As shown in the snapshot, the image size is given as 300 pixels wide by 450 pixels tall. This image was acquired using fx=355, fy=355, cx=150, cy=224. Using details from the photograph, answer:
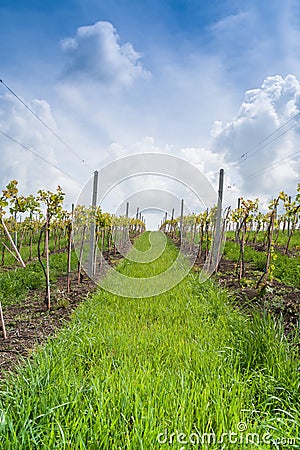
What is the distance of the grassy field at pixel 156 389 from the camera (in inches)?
79.7

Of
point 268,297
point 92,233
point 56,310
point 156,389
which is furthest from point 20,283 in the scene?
point 156,389

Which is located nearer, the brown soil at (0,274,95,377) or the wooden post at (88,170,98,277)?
the brown soil at (0,274,95,377)

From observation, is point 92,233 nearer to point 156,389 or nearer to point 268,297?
point 268,297

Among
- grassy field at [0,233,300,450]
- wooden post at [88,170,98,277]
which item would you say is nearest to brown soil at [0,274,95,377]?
grassy field at [0,233,300,450]

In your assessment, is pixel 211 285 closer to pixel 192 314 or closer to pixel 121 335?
pixel 192 314

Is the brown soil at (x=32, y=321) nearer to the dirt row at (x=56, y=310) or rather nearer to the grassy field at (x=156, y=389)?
the dirt row at (x=56, y=310)

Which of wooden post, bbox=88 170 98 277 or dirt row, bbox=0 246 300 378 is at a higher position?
wooden post, bbox=88 170 98 277

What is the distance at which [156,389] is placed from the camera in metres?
2.47

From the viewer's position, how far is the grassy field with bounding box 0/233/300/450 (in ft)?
6.64

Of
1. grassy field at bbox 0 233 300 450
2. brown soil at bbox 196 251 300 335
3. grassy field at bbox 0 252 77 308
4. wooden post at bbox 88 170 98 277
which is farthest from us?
wooden post at bbox 88 170 98 277

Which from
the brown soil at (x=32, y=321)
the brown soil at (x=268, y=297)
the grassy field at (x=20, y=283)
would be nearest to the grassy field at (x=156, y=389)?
the brown soil at (x=32, y=321)

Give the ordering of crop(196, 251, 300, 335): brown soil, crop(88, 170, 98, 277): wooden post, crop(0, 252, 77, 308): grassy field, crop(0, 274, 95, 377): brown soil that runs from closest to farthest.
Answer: crop(0, 274, 95, 377): brown soil, crop(196, 251, 300, 335): brown soil, crop(0, 252, 77, 308): grassy field, crop(88, 170, 98, 277): wooden post

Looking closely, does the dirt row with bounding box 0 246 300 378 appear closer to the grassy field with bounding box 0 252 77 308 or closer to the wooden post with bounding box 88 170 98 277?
the grassy field with bounding box 0 252 77 308

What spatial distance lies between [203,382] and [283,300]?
2.96 metres
